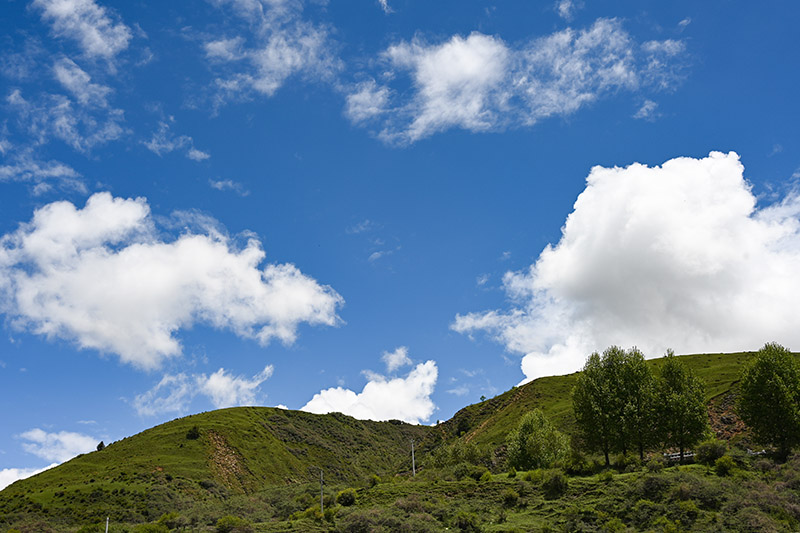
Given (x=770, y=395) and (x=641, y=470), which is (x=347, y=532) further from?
(x=770, y=395)

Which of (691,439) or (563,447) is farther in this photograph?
(563,447)

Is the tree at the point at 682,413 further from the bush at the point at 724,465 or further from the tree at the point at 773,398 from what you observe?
the bush at the point at 724,465

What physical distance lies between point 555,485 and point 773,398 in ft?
84.6

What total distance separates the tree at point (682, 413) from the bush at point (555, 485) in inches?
526

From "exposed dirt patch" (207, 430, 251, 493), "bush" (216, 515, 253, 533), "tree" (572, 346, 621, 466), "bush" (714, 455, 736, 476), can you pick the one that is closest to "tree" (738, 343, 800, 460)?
"bush" (714, 455, 736, 476)

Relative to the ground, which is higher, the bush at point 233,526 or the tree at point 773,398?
the tree at point 773,398

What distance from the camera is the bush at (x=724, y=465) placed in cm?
5384

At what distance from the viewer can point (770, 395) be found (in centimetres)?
5838

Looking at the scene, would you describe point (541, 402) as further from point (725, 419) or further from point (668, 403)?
point (668, 403)

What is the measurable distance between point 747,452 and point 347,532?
46.6 m

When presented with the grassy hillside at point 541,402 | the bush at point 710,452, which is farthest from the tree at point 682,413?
the grassy hillside at point 541,402

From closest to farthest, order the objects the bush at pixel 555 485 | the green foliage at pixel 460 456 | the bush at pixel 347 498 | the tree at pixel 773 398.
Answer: the tree at pixel 773 398 < the bush at pixel 555 485 < the bush at pixel 347 498 < the green foliage at pixel 460 456

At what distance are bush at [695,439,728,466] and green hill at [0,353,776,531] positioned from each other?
32.3 metres

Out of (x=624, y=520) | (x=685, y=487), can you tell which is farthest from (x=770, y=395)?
(x=624, y=520)
